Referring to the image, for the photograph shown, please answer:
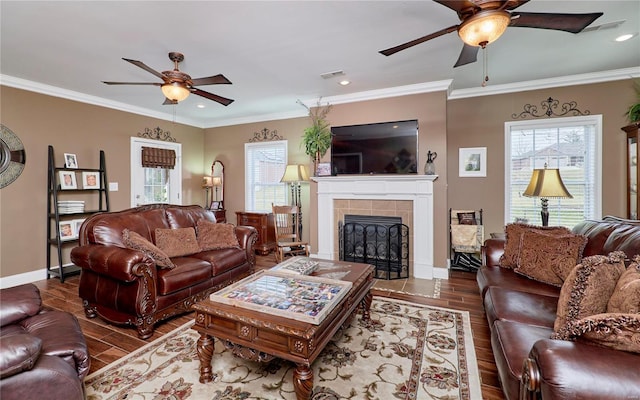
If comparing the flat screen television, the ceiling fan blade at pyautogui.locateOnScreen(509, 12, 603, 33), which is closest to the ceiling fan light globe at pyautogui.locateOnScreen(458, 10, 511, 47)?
the ceiling fan blade at pyautogui.locateOnScreen(509, 12, 603, 33)

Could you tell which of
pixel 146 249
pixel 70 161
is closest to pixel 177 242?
pixel 146 249

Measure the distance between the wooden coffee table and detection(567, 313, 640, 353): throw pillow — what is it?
1.16 m

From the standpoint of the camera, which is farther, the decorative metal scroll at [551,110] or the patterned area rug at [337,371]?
the decorative metal scroll at [551,110]

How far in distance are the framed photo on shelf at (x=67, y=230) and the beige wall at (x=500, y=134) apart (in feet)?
18.5

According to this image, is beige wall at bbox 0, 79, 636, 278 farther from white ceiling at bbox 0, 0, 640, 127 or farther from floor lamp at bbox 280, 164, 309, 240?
floor lamp at bbox 280, 164, 309, 240

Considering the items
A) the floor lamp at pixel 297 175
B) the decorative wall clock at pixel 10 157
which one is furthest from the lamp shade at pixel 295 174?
the decorative wall clock at pixel 10 157

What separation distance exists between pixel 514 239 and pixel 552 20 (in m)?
1.79

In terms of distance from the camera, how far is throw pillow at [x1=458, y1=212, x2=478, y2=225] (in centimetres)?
411

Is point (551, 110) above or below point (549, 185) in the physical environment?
above

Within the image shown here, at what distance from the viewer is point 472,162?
14.0ft

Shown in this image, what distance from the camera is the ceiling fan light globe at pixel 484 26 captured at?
1.70 m

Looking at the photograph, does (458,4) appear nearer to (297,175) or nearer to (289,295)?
(289,295)

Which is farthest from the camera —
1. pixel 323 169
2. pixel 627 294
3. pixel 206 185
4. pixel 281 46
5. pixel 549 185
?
pixel 206 185

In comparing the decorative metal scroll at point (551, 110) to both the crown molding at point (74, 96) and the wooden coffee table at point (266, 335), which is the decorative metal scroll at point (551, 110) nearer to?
the wooden coffee table at point (266, 335)
